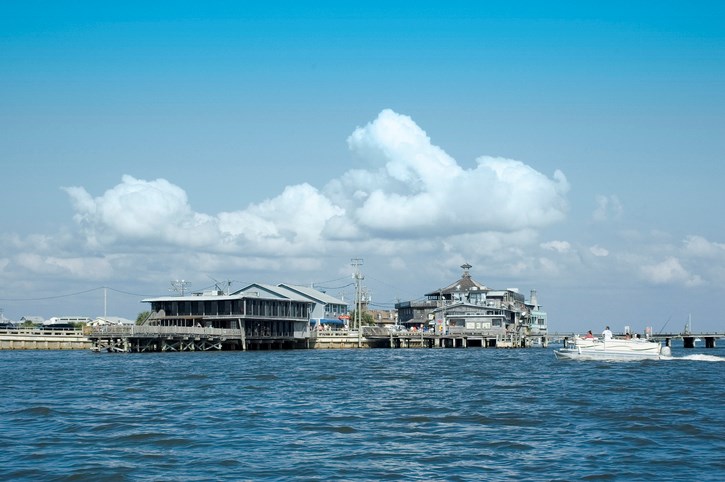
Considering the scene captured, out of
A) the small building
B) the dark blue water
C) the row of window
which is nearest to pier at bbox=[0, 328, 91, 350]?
the row of window

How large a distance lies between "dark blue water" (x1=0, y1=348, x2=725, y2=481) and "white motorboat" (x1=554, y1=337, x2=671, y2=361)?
70.4ft

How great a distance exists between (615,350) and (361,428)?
4672 centimetres

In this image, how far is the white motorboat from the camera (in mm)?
70688

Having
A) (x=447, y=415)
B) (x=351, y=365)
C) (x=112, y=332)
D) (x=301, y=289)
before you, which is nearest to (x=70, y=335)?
(x=112, y=332)

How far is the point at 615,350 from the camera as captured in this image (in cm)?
7075

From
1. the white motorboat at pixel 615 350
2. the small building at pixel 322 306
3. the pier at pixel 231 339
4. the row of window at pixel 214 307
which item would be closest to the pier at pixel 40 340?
the pier at pixel 231 339

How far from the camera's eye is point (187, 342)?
304ft

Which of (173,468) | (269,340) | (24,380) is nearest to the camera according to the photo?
(173,468)

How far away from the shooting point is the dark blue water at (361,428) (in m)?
22.0

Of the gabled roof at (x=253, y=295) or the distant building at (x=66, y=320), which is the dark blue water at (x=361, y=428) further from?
the distant building at (x=66, y=320)

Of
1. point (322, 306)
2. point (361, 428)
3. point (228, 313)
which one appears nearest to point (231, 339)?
point (228, 313)

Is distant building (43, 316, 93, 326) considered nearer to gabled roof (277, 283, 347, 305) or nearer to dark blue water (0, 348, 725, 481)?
gabled roof (277, 283, 347, 305)

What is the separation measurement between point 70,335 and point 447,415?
291 feet

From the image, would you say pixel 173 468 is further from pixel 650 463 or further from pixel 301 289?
pixel 301 289
